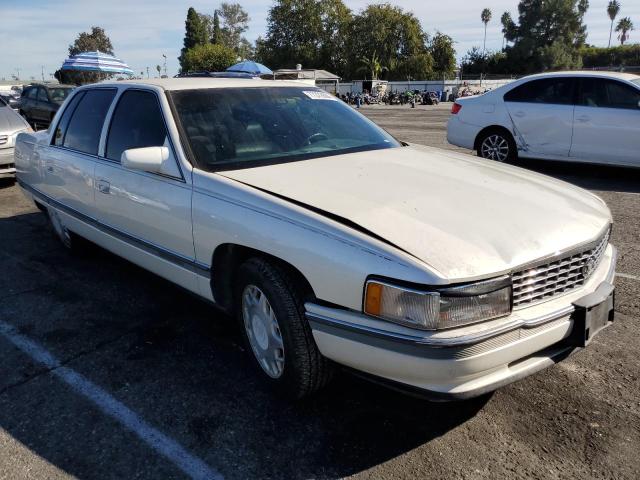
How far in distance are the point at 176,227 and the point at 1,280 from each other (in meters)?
2.43

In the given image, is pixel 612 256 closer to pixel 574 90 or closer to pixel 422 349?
pixel 422 349

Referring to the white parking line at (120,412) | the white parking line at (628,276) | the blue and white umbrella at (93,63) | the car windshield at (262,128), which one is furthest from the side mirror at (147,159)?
the blue and white umbrella at (93,63)

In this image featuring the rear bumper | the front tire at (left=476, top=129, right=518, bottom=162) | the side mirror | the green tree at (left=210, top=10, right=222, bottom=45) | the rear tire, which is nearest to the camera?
the side mirror

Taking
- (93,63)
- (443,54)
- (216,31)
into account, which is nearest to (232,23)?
(216,31)

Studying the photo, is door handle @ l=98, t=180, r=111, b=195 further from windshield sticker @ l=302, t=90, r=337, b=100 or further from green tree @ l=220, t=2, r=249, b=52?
green tree @ l=220, t=2, r=249, b=52

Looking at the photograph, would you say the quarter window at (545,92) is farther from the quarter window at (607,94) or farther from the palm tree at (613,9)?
the palm tree at (613,9)

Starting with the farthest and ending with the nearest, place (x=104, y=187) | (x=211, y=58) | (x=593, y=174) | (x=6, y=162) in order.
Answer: (x=211, y=58), (x=6, y=162), (x=593, y=174), (x=104, y=187)

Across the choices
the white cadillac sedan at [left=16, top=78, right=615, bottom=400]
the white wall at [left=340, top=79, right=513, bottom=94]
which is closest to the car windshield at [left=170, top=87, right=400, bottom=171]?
Answer: the white cadillac sedan at [left=16, top=78, right=615, bottom=400]

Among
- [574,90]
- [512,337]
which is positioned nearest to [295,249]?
[512,337]

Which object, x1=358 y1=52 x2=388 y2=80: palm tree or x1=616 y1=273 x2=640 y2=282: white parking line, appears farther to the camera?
x1=358 y1=52 x2=388 y2=80: palm tree

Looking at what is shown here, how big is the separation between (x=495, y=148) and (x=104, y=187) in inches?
260

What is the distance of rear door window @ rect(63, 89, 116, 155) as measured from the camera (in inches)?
167

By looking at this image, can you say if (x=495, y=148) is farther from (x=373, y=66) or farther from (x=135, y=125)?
(x=373, y=66)

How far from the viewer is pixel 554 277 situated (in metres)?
2.45
